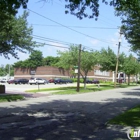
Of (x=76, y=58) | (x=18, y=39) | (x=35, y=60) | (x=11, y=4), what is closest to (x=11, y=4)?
(x=11, y=4)

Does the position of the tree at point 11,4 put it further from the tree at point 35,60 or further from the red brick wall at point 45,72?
the tree at point 35,60

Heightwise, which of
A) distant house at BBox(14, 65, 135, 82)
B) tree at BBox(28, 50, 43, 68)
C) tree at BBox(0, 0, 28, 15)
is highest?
tree at BBox(28, 50, 43, 68)

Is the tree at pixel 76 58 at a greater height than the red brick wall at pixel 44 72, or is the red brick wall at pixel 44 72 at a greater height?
the tree at pixel 76 58

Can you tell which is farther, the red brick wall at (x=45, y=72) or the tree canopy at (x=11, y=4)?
the red brick wall at (x=45, y=72)

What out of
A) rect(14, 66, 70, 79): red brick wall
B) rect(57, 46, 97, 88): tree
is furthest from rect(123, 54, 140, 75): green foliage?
rect(14, 66, 70, 79): red brick wall

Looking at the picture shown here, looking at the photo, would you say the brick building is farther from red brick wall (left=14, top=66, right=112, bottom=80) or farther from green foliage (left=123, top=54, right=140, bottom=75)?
green foliage (left=123, top=54, right=140, bottom=75)

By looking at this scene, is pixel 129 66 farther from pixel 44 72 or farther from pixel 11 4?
pixel 11 4

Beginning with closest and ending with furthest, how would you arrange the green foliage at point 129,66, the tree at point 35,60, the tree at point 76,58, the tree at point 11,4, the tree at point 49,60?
the tree at point 11,4, the tree at point 76,58, the green foliage at point 129,66, the tree at point 35,60, the tree at point 49,60

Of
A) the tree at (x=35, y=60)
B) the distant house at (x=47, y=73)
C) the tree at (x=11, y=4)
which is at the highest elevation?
the tree at (x=35, y=60)

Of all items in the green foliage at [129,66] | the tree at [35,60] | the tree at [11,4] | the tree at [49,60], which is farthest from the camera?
the tree at [49,60]

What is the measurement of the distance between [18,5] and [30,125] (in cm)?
439

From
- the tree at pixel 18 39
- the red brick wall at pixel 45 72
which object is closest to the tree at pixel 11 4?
the tree at pixel 18 39

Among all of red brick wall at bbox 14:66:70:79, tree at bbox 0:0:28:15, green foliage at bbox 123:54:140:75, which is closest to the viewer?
tree at bbox 0:0:28:15

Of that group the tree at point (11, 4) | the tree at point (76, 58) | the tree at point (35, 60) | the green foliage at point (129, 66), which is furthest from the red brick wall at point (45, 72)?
the tree at point (11, 4)
